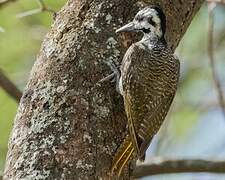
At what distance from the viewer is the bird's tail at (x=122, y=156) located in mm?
3547

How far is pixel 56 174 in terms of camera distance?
3.32 m

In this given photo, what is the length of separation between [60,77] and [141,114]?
52 centimetres

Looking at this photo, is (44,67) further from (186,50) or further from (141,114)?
(186,50)

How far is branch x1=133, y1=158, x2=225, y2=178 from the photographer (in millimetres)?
4852

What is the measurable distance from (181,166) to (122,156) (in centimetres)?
136

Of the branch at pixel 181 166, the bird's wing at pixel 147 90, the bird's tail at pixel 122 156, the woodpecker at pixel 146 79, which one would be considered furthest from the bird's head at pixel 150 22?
the branch at pixel 181 166

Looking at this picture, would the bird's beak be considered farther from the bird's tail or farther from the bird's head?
the bird's tail

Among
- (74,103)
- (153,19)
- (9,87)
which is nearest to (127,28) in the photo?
(153,19)

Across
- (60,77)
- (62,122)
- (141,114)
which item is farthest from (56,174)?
(141,114)

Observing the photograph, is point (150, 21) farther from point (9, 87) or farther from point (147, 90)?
point (9, 87)

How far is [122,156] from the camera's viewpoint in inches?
141

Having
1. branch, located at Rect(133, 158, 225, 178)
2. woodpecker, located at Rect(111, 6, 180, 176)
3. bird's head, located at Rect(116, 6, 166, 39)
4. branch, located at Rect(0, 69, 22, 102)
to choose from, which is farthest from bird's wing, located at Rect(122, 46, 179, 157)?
branch, located at Rect(0, 69, 22, 102)

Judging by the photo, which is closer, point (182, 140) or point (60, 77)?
point (60, 77)

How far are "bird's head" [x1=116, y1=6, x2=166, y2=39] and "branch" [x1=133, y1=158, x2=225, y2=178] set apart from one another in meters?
0.97
